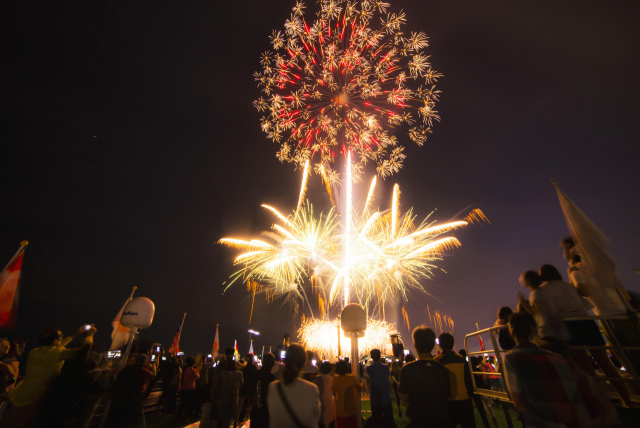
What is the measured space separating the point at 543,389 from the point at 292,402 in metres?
2.55

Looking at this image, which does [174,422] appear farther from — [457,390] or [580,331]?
[580,331]

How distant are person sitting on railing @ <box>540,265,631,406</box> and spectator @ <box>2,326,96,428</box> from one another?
7.23 m

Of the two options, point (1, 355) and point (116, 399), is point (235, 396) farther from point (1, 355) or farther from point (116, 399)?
point (1, 355)

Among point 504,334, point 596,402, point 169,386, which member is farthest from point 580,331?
point 169,386

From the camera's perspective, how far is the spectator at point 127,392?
16.1ft

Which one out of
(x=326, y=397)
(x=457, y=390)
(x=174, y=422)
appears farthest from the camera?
(x=174, y=422)

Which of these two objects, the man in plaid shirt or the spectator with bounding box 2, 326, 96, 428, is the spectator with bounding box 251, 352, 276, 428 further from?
the man in plaid shirt

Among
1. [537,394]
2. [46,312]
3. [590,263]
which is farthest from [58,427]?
[46,312]

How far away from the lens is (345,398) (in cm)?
534

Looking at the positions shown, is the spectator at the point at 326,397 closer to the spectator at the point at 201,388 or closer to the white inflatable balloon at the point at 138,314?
the white inflatable balloon at the point at 138,314

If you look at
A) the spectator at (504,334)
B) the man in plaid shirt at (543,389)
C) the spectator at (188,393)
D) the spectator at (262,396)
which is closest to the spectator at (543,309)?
the spectator at (504,334)

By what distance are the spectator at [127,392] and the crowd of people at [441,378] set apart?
0.02m

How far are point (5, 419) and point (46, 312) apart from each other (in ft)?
259

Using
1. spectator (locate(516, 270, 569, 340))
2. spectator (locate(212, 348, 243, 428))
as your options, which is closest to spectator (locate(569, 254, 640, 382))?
spectator (locate(516, 270, 569, 340))
